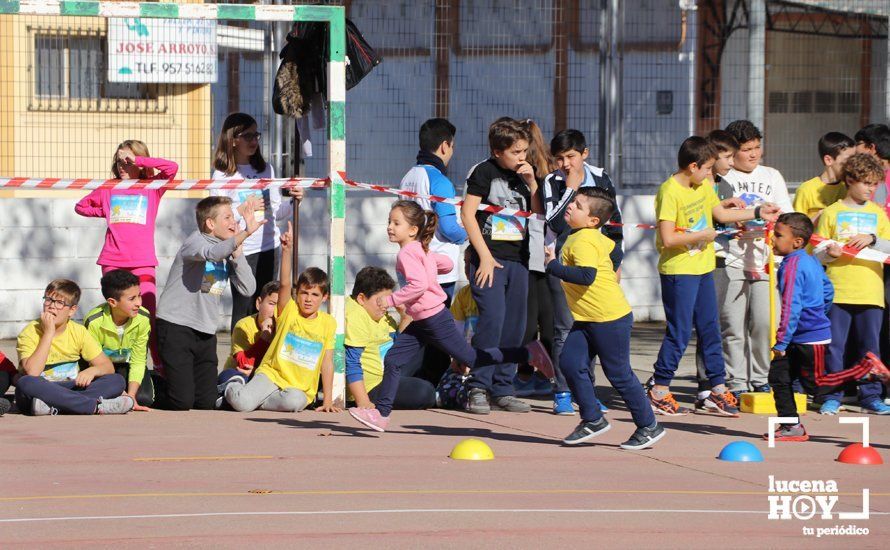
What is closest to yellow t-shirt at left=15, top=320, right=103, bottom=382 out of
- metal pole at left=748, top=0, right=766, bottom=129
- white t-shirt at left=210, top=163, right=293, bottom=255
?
white t-shirt at left=210, top=163, right=293, bottom=255

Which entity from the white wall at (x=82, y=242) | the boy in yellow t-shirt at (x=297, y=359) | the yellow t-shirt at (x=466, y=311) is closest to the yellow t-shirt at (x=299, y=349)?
the boy in yellow t-shirt at (x=297, y=359)

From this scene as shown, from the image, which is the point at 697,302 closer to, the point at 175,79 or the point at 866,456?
the point at 866,456

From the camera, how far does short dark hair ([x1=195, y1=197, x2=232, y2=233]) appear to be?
1006 centimetres

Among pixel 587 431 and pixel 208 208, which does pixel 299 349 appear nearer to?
pixel 208 208

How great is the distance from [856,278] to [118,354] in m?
4.94

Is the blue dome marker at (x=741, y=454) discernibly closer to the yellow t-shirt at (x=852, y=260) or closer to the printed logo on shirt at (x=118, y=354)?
the yellow t-shirt at (x=852, y=260)

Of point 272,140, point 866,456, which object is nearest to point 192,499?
point 866,456

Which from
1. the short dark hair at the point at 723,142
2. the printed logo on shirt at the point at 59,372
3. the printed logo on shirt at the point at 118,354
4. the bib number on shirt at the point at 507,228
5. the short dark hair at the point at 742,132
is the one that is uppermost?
the short dark hair at the point at 742,132

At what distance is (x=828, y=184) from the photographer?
10844mm

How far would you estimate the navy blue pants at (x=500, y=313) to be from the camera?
9.80m

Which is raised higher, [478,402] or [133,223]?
[133,223]

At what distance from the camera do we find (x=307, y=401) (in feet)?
32.6

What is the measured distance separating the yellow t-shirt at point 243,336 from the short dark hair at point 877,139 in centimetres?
448

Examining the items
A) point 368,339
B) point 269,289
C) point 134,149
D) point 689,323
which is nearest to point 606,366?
point 689,323
